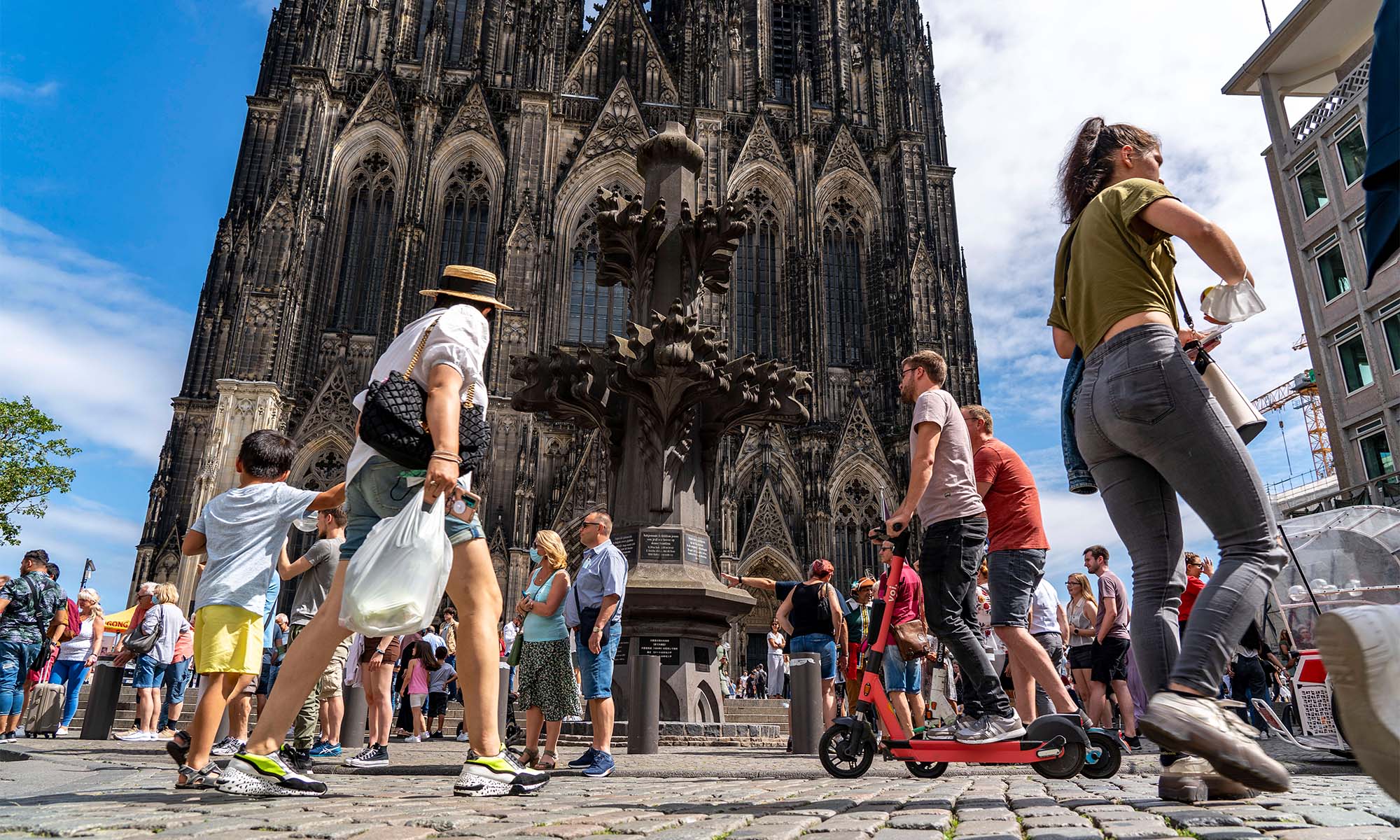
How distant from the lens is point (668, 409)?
8164 mm

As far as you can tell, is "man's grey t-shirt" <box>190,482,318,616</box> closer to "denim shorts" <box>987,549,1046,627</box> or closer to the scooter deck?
the scooter deck

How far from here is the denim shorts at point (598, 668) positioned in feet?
16.4

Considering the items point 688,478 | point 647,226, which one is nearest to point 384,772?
point 688,478

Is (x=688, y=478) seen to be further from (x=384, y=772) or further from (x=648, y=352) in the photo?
(x=384, y=772)

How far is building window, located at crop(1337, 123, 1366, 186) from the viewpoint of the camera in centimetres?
2231

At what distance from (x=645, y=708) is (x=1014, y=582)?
337 cm

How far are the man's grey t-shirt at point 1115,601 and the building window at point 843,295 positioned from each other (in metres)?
20.3

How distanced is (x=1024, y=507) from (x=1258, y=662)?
499 centimetres

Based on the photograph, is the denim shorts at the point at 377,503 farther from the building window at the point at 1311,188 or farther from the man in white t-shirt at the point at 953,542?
the building window at the point at 1311,188

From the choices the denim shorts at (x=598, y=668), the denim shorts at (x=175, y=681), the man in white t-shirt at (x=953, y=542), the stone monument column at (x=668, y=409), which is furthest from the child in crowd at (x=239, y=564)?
the denim shorts at (x=175, y=681)

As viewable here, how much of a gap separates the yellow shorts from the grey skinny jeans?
3040 mm

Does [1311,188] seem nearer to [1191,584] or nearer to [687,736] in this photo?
[1191,584]

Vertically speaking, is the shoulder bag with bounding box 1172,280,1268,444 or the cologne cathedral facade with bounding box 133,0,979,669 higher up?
the cologne cathedral facade with bounding box 133,0,979,669

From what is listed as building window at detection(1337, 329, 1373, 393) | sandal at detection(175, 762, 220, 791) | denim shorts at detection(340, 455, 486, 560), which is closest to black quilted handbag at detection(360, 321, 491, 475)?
denim shorts at detection(340, 455, 486, 560)
